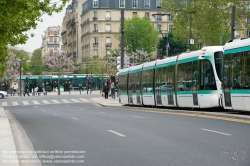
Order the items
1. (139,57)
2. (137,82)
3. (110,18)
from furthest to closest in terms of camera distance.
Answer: (110,18), (139,57), (137,82)

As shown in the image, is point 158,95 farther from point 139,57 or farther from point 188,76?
point 139,57

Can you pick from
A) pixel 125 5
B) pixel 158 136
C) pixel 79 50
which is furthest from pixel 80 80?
pixel 158 136

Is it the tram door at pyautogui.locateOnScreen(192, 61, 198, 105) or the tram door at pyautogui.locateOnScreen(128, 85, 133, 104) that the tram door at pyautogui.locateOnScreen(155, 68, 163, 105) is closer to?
the tram door at pyautogui.locateOnScreen(192, 61, 198, 105)

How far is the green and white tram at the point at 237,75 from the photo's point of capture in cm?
2434

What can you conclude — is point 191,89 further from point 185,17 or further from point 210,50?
point 185,17

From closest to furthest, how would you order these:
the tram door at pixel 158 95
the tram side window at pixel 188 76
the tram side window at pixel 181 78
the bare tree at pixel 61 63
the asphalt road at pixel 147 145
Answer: the asphalt road at pixel 147 145
the tram side window at pixel 188 76
the tram side window at pixel 181 78
the tram door at pixel 158 95
the bare tree at pixel 61 63

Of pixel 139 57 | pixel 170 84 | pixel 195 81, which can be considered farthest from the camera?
pixel 139 57

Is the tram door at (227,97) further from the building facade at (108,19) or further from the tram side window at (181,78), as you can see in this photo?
the building facade at (108,19)

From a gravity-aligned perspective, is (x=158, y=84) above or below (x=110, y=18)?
below

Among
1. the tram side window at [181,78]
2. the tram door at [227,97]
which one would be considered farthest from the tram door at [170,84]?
the tram door at [227,97]

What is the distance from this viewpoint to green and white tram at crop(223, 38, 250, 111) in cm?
2434

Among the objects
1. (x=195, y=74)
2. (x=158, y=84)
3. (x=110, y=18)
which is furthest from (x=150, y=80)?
(x=110, y=18)

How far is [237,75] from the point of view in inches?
1001

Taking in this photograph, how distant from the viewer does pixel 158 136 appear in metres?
16.1
